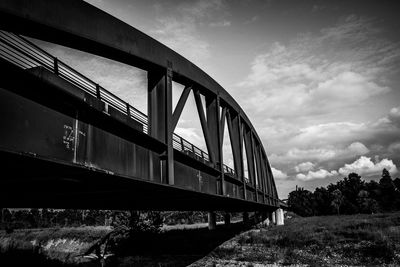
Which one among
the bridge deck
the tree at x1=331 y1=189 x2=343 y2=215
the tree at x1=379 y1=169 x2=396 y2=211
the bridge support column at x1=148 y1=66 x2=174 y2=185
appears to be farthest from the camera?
the tree at x1=331 y1=189 x2=343 y2=215

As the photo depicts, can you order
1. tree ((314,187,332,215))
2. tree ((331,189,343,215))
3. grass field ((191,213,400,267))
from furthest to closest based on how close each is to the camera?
tree ((314,187,332,215)) → tree ((331,189,343,215)) → grass field ((191,213,400,267))

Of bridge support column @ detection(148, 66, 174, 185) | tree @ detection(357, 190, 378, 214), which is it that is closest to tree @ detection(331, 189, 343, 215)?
tree @ detection(357, 190, 378, 214)

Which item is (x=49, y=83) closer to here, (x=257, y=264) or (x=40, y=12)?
(x=40, y=12)

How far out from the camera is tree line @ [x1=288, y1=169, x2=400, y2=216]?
3861 inches

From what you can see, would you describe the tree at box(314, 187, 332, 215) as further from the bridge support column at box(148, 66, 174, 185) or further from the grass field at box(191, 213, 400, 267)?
the bridge support column at box(148, 66, 174, 185)

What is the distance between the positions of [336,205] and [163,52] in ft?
367

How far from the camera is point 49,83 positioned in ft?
16.2

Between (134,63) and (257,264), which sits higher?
(134,63)

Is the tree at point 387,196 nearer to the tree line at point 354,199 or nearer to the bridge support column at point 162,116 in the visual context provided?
the tree line at point 354,199

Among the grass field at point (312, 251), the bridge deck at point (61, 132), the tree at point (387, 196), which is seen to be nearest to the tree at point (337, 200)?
the tree at point (387, 196)

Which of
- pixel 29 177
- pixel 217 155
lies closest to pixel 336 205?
pixel 217 155

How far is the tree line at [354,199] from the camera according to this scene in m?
98.1

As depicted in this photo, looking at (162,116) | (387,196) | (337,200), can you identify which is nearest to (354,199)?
(337,200)

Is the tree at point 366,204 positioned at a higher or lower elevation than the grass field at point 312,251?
higher
